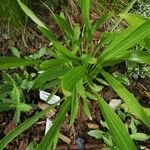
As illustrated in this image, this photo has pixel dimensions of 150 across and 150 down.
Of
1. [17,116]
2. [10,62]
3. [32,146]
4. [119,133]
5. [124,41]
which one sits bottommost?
[32,146]

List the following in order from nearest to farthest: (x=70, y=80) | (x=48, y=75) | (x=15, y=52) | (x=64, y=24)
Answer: (x=70, y=80), (x=48, y=75), (x=64, y=24), (x=15, y=52)

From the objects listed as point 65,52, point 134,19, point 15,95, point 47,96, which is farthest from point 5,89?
point 134,19

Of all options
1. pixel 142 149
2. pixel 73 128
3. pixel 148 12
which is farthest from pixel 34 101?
pixel 148 12

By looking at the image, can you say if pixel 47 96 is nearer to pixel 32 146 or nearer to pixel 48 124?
pixel 48 124

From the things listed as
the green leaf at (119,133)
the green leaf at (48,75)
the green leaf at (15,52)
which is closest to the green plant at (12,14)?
the green leaf at (15,52)

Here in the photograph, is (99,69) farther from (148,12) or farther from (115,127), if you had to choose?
(148,12)

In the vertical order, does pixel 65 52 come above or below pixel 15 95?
A: above

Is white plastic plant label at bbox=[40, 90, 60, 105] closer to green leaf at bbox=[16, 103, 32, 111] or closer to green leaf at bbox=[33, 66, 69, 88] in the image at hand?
green leaf at bbox=[16, 103, 32, 111]
